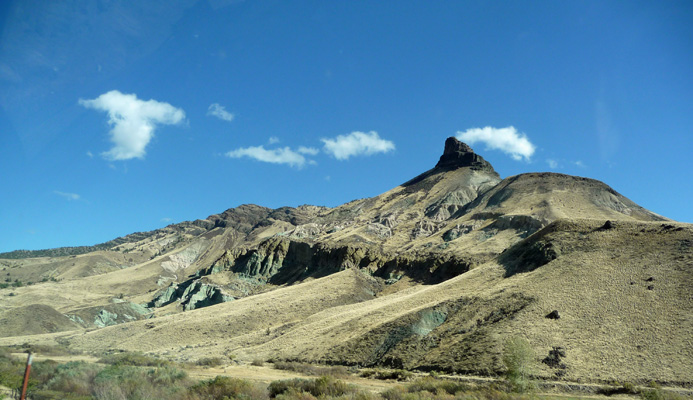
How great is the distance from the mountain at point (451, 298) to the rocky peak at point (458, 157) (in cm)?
4358

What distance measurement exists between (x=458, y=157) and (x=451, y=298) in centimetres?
14905

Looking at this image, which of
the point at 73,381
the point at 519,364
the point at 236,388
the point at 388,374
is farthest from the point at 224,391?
the point at 519,364

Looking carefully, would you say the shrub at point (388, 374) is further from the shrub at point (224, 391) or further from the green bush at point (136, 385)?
the green bush at point (136, 385)

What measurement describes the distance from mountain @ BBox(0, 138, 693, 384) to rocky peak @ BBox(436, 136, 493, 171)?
143ft

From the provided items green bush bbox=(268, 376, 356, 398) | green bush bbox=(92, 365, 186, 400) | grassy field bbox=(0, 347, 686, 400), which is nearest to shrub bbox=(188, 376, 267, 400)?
grassy field bbox=(0, 347, 686, 400)

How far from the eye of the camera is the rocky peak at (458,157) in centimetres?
17812

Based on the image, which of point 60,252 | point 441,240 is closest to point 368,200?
point 441,240

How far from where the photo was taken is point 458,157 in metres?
184

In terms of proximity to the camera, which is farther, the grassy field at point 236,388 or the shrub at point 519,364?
the shrub at point 519,364

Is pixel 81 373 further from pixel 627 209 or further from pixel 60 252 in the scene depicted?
pixel 60 252

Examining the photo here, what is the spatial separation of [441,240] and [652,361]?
8132 cm

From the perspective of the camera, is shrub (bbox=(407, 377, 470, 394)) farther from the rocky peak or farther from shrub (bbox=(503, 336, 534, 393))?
the rocky peak

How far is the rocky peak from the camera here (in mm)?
178125

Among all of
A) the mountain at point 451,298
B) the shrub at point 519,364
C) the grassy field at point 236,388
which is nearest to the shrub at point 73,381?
the grassy field at point 236,388
